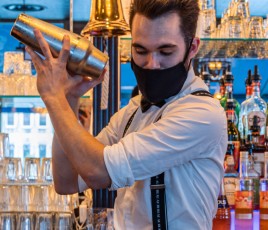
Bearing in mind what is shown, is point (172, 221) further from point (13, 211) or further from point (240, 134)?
point (240, 134)

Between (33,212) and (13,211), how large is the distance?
0.25 ft

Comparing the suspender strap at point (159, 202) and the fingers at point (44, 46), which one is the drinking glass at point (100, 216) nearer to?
the suspender strap at point (159, 202)

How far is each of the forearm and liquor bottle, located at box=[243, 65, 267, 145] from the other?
4.15 feet

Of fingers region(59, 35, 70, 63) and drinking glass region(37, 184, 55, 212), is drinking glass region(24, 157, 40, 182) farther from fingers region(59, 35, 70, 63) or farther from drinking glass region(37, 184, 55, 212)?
fingers region(59, 35, 70, 63)

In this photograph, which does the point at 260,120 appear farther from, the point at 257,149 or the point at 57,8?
the point at 57,8

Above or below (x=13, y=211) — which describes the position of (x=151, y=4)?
above

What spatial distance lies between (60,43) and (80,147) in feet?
0.89

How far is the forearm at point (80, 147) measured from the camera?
5.08 feet

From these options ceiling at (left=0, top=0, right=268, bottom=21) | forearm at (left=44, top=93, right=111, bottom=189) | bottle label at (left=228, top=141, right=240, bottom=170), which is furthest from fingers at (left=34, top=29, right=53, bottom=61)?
ceiling at (left=0, top=0, right=268, bottom=21)

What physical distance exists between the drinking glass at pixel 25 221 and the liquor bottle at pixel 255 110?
0.94 m

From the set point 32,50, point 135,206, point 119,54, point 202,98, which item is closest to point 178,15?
point 202,98

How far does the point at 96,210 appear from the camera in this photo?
238cm

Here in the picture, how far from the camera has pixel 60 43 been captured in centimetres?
164

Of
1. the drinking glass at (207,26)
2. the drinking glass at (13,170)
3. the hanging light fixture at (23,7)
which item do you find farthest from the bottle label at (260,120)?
the hanging light fixture at (23,7)
